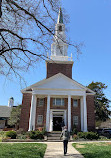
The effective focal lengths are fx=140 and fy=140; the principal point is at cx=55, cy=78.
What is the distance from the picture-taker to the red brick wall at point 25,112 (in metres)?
20.1

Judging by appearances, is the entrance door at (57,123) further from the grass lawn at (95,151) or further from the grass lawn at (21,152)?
the grass lawn at (21,152)

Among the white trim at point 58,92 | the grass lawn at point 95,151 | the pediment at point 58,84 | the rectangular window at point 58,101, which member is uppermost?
the pediment at point 58,84

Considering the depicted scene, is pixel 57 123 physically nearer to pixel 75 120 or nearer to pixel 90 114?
pixel 75 120

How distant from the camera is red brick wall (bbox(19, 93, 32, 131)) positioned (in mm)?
20148

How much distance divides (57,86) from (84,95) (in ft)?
13.7

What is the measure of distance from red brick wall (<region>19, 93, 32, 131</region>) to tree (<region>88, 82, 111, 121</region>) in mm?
17818

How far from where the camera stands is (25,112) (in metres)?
20.8

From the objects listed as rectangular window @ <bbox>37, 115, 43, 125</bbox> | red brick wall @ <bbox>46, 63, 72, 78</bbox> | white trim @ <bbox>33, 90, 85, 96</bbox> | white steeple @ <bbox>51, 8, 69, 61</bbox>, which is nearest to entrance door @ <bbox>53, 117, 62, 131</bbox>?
rectangular window @ <bbox>37, 115, 43, 125</bbox>

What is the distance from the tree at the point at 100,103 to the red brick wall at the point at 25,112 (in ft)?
58.5

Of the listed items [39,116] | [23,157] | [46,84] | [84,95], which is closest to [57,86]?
[46,84]

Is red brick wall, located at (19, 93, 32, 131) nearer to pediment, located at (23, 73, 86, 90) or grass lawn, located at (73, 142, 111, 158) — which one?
pediment, located at (23, 73, 86, 90)

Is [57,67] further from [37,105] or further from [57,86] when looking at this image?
[37,105]

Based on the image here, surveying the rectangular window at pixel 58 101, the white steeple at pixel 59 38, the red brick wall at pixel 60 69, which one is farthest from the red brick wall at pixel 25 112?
the white steeple at pixel 59 38

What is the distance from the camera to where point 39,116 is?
21.7m
